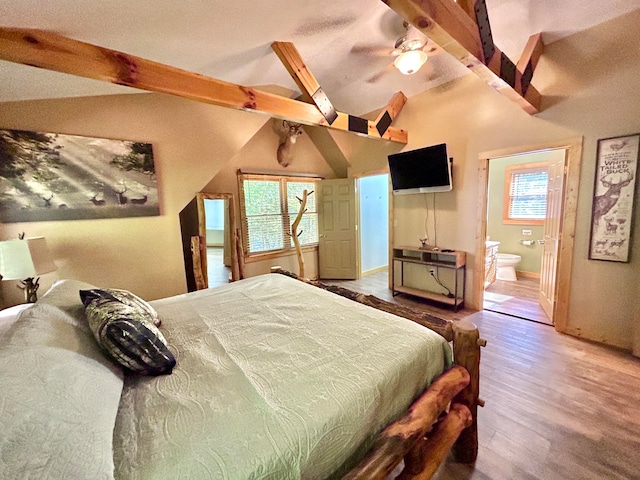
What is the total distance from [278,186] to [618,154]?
401 cm

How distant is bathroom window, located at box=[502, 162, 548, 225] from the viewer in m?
4.61

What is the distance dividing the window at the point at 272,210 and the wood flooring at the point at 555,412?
3298 millimetres

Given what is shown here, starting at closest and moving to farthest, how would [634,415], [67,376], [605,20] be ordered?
[67,376] < [634,415] < [605,20]

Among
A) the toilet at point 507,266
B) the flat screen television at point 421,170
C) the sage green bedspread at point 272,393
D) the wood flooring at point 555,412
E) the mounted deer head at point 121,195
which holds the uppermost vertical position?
the flat screen television at point 421,170

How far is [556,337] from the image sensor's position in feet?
8.80

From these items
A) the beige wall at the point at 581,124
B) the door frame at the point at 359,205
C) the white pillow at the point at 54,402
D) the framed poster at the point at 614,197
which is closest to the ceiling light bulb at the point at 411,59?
the beige wall at the point at 581,124

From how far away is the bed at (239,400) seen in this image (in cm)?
67

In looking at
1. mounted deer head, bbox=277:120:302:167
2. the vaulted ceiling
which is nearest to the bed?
the vaulted ceiling

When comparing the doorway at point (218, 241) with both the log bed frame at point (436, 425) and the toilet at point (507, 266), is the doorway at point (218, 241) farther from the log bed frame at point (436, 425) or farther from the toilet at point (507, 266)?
the toilet at point (507, 266)

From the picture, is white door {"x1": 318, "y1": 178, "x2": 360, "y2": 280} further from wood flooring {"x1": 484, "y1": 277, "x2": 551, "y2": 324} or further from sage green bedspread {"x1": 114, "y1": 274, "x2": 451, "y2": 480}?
sage green bedspread {"x1": 114, "y1": 274, "x2": 451, "y2": 480}

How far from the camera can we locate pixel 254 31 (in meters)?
1.96

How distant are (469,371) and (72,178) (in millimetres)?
3496

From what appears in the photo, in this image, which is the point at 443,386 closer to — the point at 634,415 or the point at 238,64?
the point at 634,415

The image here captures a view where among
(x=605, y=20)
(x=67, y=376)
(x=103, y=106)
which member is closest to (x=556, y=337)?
(x=605, y=20)
